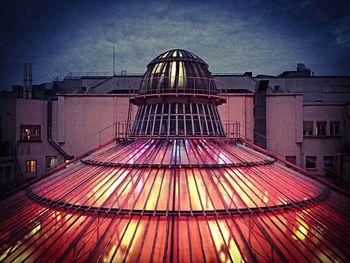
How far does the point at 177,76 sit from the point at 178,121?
3.37 meters

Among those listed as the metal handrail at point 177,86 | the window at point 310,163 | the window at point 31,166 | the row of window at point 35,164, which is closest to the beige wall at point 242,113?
the window at point 310,163

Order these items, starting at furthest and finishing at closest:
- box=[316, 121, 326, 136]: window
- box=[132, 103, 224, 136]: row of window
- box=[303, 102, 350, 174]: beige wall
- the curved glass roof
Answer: box=[316, 121, 326, 136]: window, box=[303, 102, 350, 174]: beige wall, box=[132, 103, 224, 136]: row of window, the curved glass roof

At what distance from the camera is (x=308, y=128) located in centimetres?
3859

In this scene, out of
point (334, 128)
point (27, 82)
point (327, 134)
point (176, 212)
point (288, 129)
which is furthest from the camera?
point (27, 82)

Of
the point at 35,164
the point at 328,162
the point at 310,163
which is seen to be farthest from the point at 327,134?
the point at 35,164

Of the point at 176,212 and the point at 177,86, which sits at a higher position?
the point at 177,86

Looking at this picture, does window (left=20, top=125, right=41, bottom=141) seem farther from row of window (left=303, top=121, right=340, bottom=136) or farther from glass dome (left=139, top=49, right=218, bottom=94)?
row of window (left=303, top=121, right=340, bottom=136)

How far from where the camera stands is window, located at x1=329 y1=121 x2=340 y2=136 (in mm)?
38438

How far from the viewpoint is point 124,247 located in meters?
11.3

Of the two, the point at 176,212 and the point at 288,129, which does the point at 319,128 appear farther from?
the point at 176,212

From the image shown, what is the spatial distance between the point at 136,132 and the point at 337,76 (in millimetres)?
42169

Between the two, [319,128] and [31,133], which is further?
[319,128]

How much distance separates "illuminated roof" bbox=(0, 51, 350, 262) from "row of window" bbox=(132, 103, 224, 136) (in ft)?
2.56

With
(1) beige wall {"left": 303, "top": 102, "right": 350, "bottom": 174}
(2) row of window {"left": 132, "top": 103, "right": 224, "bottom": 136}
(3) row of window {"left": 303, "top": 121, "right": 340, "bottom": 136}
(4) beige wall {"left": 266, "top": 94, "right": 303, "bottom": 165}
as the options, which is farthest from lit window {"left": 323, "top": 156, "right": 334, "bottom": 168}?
(2) row of window {"left": 132, "top": 103, "right": 224, "bottom": 136}
